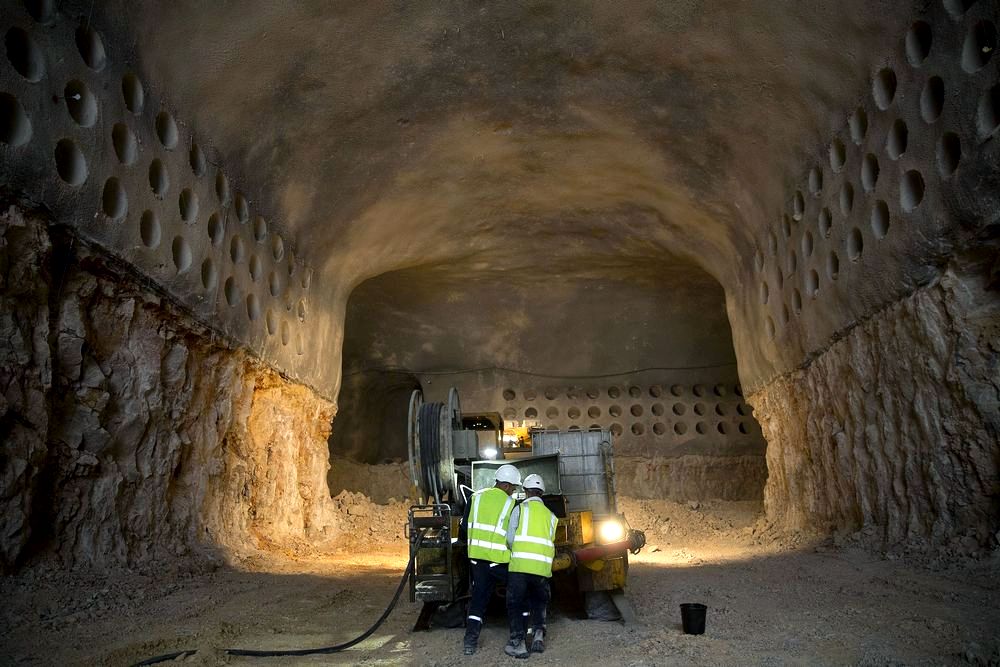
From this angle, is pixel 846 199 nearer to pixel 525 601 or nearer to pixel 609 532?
pixel 609 532

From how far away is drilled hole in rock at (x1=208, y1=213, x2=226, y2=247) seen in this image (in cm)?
880

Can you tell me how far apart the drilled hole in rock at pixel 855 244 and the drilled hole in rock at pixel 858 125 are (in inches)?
→ 36.6

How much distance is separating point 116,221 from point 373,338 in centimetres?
1238

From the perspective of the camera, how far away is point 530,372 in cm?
1883

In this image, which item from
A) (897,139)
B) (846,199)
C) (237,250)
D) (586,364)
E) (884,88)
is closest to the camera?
(897,139)

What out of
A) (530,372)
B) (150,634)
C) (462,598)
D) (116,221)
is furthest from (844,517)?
(530,372)

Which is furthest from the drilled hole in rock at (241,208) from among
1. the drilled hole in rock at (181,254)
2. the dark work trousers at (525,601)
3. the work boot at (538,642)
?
the work boot at (538,642)

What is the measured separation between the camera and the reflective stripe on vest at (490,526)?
18.2 feet

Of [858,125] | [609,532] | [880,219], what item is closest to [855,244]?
[880,219]

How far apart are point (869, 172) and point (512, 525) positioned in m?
5.26

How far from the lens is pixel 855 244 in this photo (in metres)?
8.41

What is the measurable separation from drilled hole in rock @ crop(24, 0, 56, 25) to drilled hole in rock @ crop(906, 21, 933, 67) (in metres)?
6.86

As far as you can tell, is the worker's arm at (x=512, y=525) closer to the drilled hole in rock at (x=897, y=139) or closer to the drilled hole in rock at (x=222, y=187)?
the drilled hole in rock at (x=897, y=139)

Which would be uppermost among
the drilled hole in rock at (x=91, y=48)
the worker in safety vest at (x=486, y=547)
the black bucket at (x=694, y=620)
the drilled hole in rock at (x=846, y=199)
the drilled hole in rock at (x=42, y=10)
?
the drilled hole in rock at (x=91, y=48)
